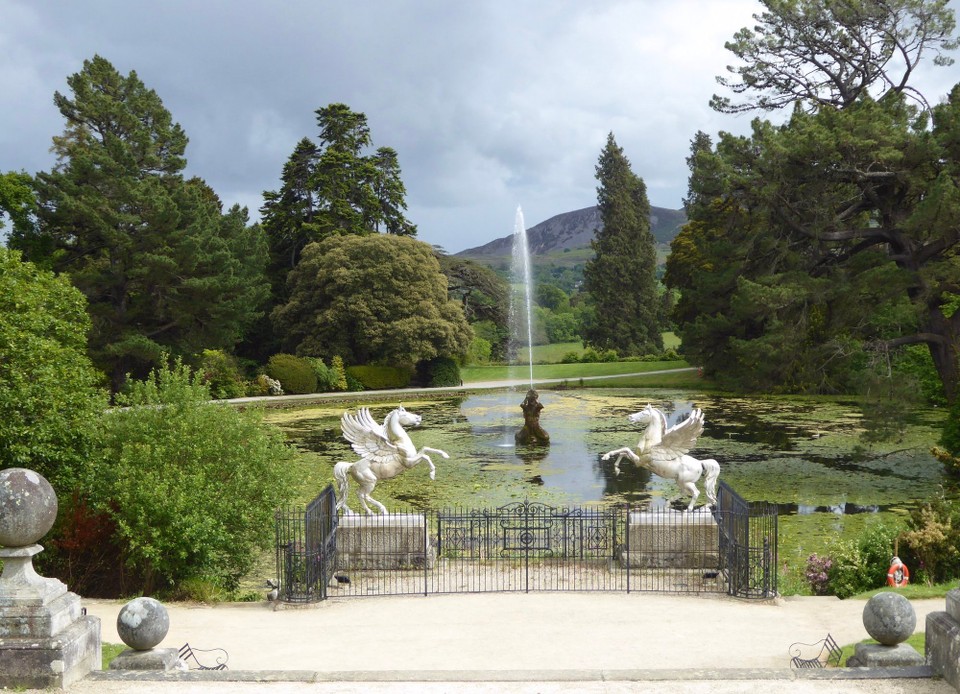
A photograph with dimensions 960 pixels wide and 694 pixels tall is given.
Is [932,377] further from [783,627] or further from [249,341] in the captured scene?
[249,341]

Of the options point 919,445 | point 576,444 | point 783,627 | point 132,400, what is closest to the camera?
point 783,627

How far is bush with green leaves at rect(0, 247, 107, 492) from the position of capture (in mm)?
14062

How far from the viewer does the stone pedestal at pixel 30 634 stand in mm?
7523

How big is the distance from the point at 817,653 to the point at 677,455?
5.30 metres

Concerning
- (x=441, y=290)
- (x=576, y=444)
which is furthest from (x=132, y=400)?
(x=441, y=290)

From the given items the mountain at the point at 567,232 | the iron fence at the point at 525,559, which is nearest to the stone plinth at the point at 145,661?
the iron fence at the point at 525,559

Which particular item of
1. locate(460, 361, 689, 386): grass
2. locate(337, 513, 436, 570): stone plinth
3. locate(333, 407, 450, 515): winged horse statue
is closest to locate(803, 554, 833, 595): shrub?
locate(337, 513, 436, 570): stone plinth

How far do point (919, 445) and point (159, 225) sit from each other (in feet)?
98.5

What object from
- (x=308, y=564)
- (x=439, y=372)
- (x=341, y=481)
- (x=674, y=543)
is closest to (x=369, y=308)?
(x=439, y=372)

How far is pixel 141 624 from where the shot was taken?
793cm

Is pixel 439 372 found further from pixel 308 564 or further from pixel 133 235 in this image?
pixel 308 564

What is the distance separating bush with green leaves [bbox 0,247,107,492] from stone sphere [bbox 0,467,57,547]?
22.9ft

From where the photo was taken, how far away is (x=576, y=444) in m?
26.5

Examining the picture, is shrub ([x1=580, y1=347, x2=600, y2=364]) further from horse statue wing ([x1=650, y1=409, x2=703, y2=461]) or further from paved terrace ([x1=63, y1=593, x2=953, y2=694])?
paved terrace ([x1=63, y1=593, x2=953, y2=694])
